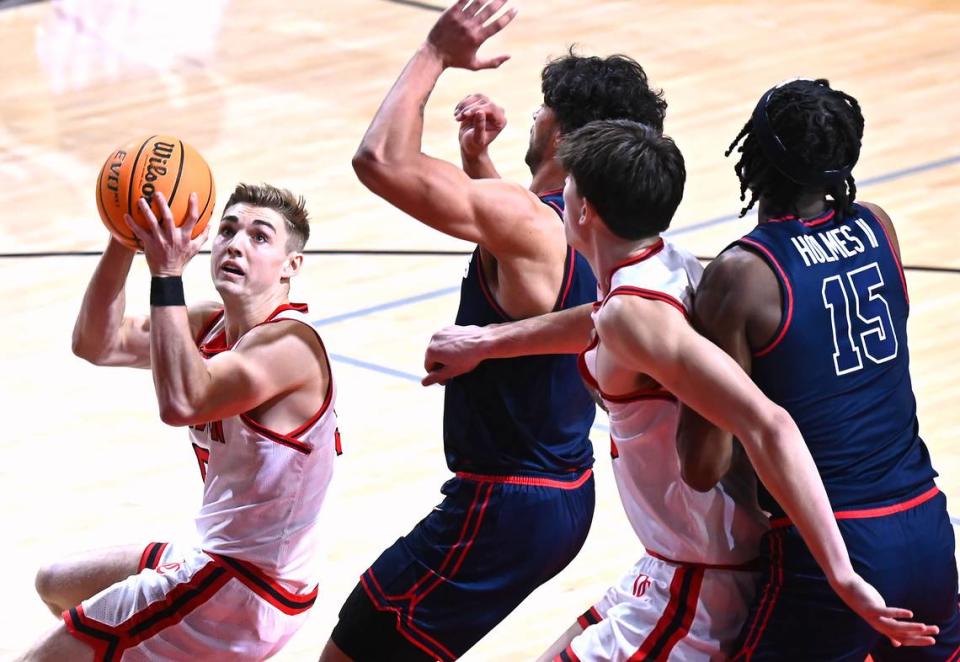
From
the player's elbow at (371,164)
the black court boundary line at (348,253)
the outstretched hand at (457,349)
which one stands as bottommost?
the black court boundary line at (348,253)

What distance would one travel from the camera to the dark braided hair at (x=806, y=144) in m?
3.83

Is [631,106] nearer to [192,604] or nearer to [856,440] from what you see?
[856,440]

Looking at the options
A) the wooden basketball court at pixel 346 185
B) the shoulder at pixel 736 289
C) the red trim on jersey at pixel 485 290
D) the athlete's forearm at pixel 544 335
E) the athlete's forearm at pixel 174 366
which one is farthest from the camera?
the wooden basketball court at pixel 346 185

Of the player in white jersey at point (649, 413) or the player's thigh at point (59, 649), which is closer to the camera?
the player in white jersey at point (649, 413)

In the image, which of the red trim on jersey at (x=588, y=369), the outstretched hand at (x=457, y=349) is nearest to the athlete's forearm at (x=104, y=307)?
the outstretched hand at (x=457, y=349)

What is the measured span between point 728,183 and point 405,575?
6712mm

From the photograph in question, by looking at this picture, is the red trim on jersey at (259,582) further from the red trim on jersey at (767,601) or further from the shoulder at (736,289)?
the shoulder at (736,289)

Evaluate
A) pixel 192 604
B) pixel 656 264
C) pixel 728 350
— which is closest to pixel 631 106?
pixel 656 264

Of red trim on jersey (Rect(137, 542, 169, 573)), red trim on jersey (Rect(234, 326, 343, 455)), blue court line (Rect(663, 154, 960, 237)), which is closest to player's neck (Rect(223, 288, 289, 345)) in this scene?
red trim on jersey (Rect(234, 326, 343, 455))

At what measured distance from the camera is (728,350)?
3760 mm

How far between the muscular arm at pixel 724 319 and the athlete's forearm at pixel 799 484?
0.21 m

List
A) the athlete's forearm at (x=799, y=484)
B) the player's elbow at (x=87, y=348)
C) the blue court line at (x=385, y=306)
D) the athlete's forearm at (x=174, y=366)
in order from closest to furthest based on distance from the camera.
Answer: the athlete's forearm at (x=799, y=484)
the athlete's forearm at (x=174, y=366)
the player's elbow at (x=87, y=348)
the blue court line at (x=385, y=306)

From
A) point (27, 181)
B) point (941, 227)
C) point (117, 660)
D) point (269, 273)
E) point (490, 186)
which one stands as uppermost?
point (490, 186)

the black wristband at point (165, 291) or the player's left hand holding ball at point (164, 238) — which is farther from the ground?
the player's left hand holding ball at point (164, 238)
